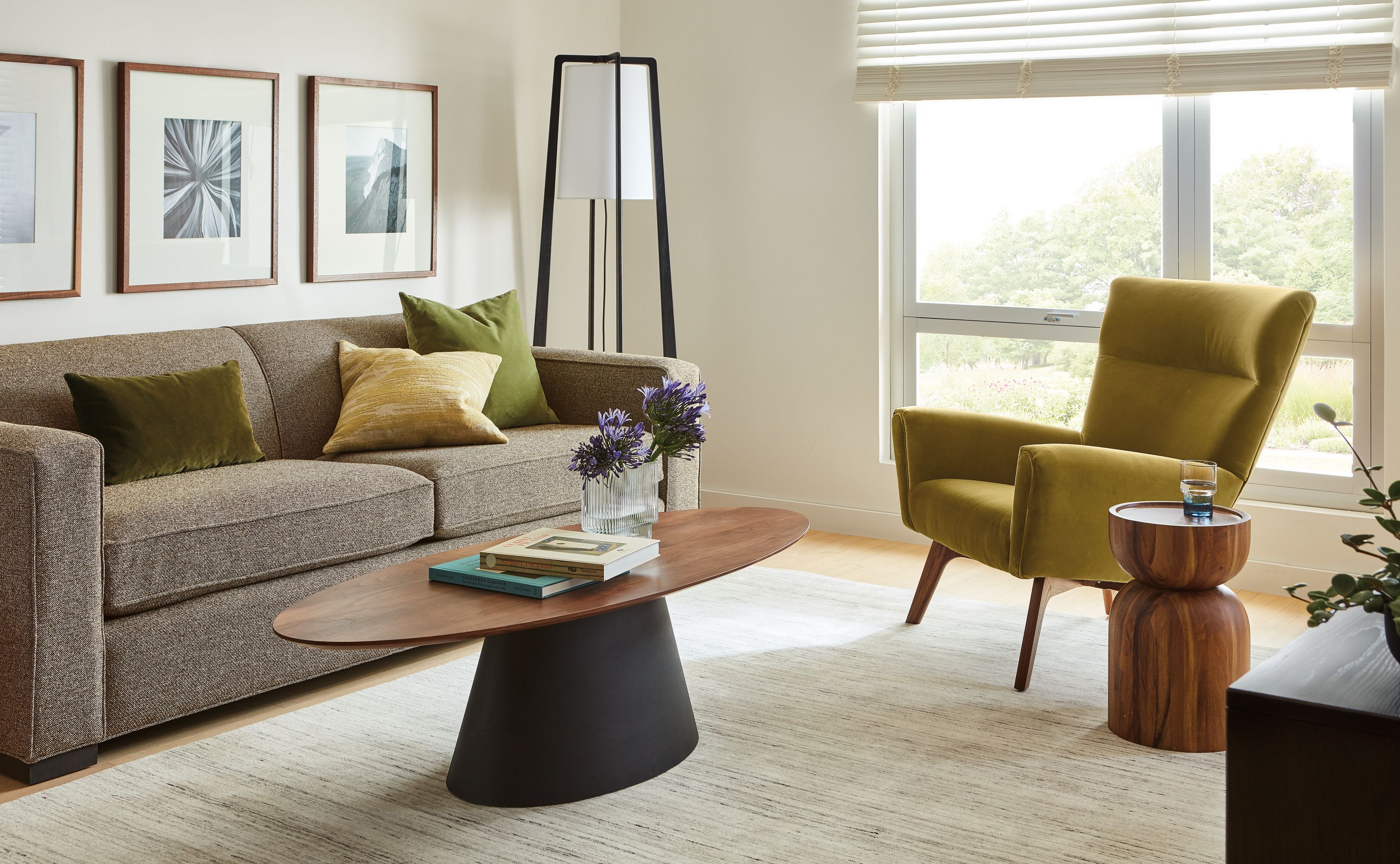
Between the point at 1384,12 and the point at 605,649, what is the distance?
9.74 ft

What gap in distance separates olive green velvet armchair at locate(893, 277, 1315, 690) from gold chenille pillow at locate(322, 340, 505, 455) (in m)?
1.25

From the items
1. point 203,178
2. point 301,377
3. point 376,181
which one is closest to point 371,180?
point 376,181

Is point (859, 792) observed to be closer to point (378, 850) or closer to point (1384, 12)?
point (378, 850)

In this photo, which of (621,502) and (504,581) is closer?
(504,581)

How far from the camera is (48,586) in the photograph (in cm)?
248

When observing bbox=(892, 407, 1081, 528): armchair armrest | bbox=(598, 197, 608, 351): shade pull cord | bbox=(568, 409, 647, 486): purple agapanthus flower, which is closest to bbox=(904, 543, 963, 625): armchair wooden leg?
bbox=(892, 407, 1081, 528): armchair armrest

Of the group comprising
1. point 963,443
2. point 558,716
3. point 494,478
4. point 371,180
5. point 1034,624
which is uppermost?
point 371,180

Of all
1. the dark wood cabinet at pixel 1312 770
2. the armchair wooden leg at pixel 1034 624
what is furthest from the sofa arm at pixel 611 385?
the dark wood cabinet at pixel 1312 770

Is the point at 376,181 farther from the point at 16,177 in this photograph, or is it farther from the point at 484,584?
the point at 484,584

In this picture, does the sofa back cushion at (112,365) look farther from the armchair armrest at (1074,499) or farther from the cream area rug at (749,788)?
the armchair armrest at (1074,499)

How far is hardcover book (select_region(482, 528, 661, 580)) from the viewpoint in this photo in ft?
7.77

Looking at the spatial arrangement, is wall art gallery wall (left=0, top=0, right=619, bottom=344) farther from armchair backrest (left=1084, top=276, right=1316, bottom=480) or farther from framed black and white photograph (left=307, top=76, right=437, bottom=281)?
armchair backrest (left=1084, top=276, right=1316, bottom=480)

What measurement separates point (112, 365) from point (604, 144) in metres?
2.00

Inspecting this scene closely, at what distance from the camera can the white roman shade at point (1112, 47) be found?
3.75 meters
